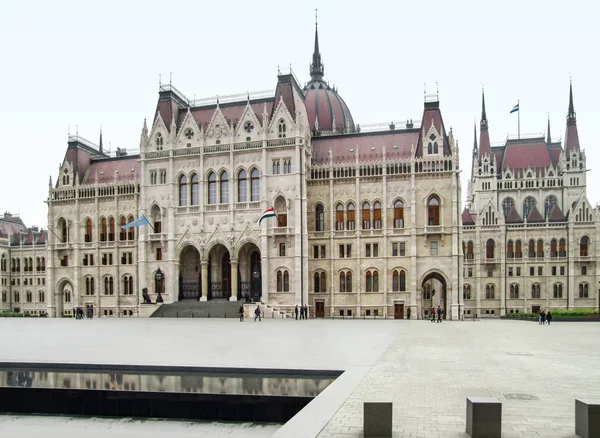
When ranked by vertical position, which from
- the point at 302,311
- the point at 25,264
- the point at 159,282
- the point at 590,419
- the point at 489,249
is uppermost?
the point at 590,419

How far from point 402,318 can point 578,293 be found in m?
34.3

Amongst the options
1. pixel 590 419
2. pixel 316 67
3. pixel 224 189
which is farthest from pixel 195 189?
pixel 590 419

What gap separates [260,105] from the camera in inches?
2402

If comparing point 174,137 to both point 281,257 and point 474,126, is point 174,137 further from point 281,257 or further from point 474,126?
point 474,126

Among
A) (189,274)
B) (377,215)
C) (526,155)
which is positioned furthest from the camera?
(526,155)

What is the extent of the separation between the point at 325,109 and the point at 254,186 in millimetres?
21898

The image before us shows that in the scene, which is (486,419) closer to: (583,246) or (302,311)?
(302,311)

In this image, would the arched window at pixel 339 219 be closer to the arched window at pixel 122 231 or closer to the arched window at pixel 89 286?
the arched window at pixel 122 231

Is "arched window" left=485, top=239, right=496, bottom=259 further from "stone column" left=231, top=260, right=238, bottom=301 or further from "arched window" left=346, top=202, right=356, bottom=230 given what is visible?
"stone column" left=231, top=260, right=238, bottom=301

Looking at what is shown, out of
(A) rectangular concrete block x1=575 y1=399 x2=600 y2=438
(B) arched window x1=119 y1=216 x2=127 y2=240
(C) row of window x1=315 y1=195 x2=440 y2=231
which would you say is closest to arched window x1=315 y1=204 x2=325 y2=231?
Result: (C) row of window x1=315 y1=195 x2=440 y2=231

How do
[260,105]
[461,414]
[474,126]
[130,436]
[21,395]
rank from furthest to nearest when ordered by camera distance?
1. [474,126]
2. [260,105]
3. [21,395]
4. [130,436]
5. [461,414]

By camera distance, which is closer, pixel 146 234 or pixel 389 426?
pixel 389 426

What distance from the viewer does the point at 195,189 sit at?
199 feet

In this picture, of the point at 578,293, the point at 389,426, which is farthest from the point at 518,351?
the point at 578,293
